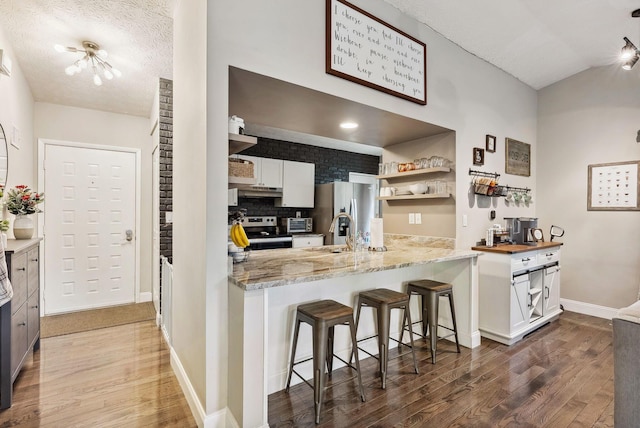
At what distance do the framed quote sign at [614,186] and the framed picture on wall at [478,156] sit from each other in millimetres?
1641

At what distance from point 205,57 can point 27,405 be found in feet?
8.03

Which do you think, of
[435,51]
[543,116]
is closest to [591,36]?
[543,116]

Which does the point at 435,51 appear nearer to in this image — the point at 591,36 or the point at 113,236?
the point at 591,36

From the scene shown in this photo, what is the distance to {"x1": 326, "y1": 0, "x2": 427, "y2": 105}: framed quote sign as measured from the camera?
221 cm

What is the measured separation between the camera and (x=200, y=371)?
1.87 metres

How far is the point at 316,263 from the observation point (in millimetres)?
2230

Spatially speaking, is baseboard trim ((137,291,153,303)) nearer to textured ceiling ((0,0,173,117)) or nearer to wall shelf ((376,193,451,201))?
textured ceiling ((0,0,173,117))

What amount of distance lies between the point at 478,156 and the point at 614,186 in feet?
5.92

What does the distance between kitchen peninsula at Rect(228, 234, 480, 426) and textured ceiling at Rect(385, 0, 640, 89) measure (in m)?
1.99

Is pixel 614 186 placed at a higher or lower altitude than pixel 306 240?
higher

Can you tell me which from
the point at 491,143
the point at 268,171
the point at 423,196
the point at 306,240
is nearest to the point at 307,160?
the point at 268,171

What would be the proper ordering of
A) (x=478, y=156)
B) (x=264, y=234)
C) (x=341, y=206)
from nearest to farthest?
(x=478, y=156), (x=264, y=234), (x=341, y=206)

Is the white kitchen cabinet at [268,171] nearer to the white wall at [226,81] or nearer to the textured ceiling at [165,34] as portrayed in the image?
the textured ceiling at [165,34]

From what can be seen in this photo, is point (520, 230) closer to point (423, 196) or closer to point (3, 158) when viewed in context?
point (423, 196)
